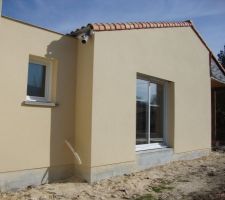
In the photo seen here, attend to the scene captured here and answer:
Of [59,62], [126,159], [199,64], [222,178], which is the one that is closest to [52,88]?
[59,62]

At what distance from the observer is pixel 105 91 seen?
760cm

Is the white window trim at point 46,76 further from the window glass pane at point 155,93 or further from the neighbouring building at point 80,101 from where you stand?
the window glass pane at point 155,93

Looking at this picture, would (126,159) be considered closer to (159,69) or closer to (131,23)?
(159,69)

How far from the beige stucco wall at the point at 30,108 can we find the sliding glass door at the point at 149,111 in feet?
7.75

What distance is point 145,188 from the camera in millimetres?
7121

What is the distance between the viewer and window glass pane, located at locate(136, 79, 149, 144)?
912 centimetres

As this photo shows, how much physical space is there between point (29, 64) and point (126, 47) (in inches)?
106

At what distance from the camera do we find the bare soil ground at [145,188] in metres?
6.35

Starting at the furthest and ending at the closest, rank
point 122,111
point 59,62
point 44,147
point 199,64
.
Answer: point 199,64
point 122,111
point 59,62
point 44,147

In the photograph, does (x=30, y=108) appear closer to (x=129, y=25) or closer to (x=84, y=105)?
(x=84, y=105)

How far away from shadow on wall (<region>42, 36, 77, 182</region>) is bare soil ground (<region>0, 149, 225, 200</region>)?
0.36m

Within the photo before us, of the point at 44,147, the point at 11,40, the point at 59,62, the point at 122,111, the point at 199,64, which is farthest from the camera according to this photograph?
the point at 199,64

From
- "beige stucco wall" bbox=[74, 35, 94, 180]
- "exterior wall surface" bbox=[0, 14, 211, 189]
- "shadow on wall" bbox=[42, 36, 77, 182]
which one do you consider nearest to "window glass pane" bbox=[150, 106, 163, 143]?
"exterior wall surface" bbox=[0, 14, 211, 189]

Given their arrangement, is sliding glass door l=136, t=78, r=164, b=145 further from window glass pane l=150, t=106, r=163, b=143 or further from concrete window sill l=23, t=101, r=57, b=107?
concrete window sill l=23, t=101, r=57, b=107
